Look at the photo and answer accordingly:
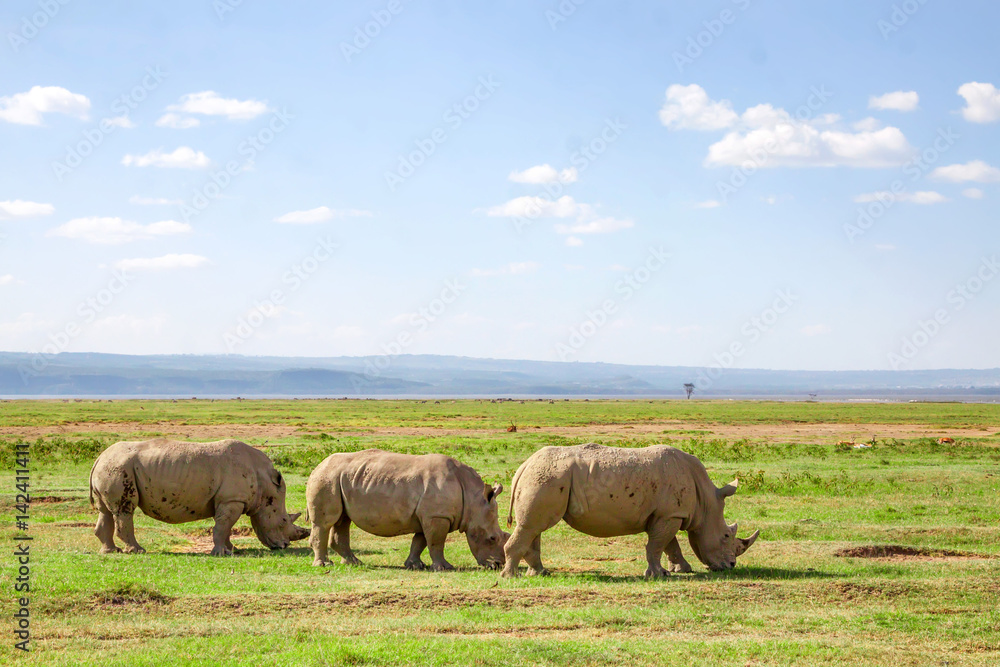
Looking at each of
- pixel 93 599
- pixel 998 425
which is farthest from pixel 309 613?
pixel 998 425

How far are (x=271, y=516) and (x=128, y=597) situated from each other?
20.1 ft

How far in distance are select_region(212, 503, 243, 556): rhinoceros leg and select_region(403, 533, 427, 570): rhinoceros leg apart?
3521mm

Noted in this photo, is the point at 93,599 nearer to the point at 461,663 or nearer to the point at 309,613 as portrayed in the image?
the point at 309,613

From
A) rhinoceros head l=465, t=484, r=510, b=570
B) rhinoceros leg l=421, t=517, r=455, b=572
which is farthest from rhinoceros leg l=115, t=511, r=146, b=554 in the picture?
rhinoceros head l=465, t=484, r=510, b=570

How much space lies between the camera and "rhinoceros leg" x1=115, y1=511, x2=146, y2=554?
18.3 m

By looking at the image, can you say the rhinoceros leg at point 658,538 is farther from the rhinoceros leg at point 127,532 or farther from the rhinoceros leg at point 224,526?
the rhinoceros leg at point 127,532

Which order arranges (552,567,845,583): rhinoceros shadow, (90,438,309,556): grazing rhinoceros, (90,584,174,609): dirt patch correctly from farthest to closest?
(90,438,309,556): grazing rhinoceros
(552,567,845,583): rhinoceros shadow
(90,584,174,609): dirt patch

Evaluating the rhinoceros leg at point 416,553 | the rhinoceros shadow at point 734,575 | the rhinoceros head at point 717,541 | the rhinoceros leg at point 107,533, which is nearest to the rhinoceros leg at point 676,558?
the rhinoceros shadow at point 734,575

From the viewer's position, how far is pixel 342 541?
17547 millimetres

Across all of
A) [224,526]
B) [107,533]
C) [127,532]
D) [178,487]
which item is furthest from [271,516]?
[107,533]

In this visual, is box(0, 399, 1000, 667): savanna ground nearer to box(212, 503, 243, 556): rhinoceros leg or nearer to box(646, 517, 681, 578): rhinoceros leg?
box(646, 517, 681, 578): rhinoceros leg

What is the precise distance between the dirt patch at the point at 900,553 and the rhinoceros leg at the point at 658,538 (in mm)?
3395

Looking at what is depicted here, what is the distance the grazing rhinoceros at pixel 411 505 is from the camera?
16938mm

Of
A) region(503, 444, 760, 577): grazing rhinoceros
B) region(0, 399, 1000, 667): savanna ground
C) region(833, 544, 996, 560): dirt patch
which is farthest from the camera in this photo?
region(833, 544, 996, 560): dirt patch
